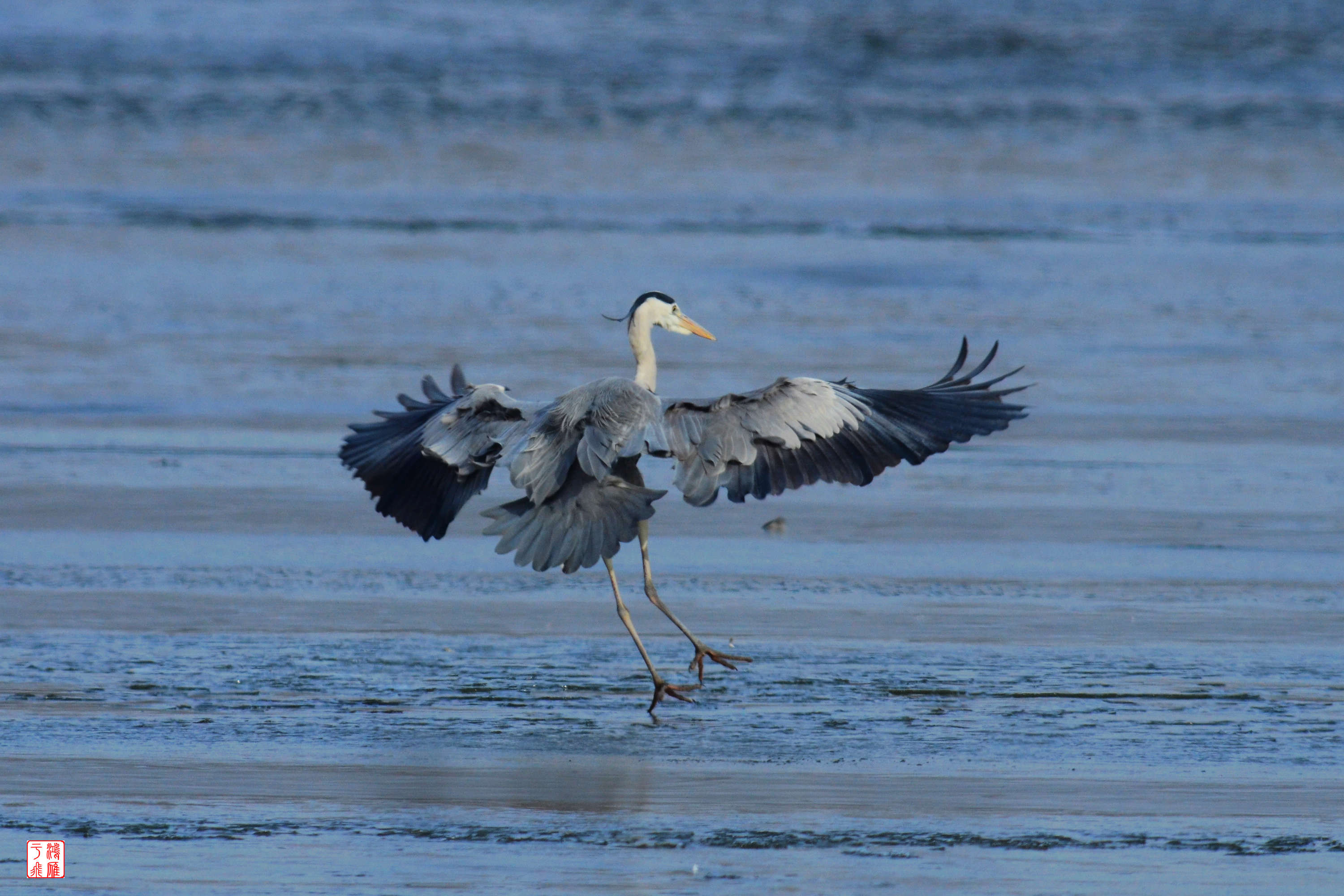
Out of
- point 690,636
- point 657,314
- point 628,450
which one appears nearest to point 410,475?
point 628,450

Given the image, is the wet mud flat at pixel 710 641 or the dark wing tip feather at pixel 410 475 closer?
the wet mud flat at pixel 710 641

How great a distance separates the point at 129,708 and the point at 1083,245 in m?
12.3

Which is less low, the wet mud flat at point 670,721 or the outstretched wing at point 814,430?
the outstretched wing at point 814,430

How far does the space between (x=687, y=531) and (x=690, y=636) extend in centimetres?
216

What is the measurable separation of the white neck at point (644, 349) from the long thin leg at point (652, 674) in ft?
3.14

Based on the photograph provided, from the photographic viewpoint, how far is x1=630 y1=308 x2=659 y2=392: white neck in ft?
26.9

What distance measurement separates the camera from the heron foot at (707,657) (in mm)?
7309

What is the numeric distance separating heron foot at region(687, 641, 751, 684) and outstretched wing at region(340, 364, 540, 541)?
920mm

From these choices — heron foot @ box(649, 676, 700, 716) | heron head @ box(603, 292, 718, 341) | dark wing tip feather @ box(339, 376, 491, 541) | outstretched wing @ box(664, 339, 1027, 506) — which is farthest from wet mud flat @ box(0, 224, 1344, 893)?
heron head @ box(603, 292, 718, 341)

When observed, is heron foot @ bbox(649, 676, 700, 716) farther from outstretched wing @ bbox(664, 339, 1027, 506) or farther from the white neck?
the white neck

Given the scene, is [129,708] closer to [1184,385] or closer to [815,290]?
[1184,385]

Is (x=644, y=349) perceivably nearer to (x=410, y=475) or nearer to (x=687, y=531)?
(x=410, y=475)

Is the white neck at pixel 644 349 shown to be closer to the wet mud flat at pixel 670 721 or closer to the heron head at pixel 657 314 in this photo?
the heron head at pixel 657 314

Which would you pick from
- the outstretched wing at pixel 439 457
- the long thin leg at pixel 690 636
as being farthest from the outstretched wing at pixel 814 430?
the outstretched wing at pixel 439 457
